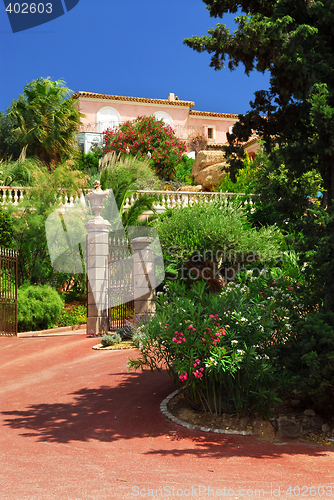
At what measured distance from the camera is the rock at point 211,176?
28469 millimetres

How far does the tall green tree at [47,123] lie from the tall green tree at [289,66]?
56.0ft

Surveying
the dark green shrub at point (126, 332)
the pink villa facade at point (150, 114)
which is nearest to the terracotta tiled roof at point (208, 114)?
the pink villa facade at point (150, 114)

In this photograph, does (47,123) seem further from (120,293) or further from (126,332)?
(126,332)

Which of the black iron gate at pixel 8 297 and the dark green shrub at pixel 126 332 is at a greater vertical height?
the black iron gate at pixel 8 297

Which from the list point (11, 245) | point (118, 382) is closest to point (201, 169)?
point (11, 245)

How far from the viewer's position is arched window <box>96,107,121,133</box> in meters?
37.7

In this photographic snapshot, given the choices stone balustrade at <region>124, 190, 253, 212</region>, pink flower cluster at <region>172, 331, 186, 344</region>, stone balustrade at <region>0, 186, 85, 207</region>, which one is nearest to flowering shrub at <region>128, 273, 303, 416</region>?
pink flower cluster at <region>172, 331, 186, 344</region>

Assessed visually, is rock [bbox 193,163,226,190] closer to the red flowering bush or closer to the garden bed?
the red flowering bush

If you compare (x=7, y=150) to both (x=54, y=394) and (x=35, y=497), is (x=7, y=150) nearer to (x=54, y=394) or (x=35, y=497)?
(x=54, y=394)

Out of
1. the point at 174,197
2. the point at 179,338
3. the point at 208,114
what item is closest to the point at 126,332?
the point at 179,338

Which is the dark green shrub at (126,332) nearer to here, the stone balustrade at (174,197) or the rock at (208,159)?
the stone balustrade at (174,197)

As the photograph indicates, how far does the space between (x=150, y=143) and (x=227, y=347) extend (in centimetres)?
2567

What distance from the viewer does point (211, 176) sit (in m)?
29.0

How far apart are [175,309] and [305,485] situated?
294cm
